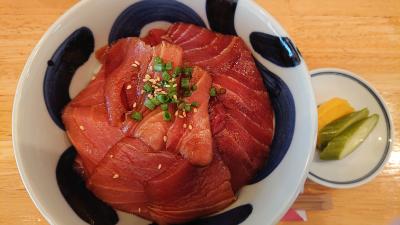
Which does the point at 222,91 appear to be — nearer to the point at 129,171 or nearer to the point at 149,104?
the point at 149,104

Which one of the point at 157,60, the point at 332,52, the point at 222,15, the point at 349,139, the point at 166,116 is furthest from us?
the point at 332,52

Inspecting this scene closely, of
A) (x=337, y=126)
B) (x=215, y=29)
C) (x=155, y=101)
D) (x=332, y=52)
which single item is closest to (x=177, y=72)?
(x=155, y=101)

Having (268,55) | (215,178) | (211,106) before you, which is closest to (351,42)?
(268,55)

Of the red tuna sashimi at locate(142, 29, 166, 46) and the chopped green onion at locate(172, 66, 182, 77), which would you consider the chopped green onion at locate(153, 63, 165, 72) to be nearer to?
the chopped green onion at locate(172, 66, 182, 77)

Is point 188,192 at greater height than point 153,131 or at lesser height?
lesser

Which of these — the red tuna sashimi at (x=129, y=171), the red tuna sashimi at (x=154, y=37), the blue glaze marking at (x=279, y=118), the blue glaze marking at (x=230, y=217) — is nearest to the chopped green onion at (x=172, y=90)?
the red tuna sashimi at (x=129, y=171)

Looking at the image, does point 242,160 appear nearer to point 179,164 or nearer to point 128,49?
point 179,164
